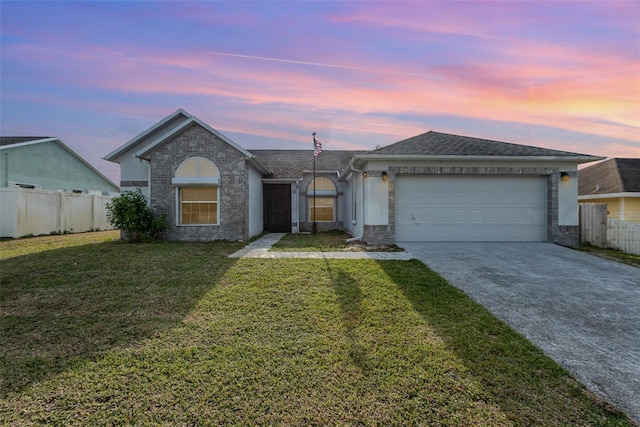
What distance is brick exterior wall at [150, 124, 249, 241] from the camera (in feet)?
36.7

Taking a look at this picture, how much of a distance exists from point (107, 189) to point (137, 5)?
19998mm

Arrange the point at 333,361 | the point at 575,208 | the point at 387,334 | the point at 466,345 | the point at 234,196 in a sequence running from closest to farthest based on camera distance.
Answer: the point at 333,361 < the point at 466,345 < the point at 387,334 < the point at 575,208 < the point at 234,196

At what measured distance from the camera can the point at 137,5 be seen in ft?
26.3

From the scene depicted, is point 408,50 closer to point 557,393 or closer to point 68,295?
point 557,393

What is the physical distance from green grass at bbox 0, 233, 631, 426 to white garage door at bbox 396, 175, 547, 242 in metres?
5.24

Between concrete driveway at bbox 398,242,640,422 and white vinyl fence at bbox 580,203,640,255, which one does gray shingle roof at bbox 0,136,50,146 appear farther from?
white vinyl fence at bbox 580,203,640,255

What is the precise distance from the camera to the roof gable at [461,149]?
9.82 meters

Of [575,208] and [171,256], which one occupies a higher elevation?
[575,208]

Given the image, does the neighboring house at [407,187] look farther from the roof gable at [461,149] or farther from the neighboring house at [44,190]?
the neighboring house at [44,190]

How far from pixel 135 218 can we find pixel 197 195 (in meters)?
2.39

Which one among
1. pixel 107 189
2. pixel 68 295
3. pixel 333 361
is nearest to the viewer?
pixel 333 361

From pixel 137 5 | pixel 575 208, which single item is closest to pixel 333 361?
pixel 137 5

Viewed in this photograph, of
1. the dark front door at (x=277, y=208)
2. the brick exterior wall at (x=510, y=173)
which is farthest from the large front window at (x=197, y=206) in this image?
the brick exterior wall at (x=510, y=173)

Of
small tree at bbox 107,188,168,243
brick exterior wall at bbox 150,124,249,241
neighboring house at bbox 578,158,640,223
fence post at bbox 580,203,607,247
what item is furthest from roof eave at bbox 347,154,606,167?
small tree at bbox 107,188,168,243
